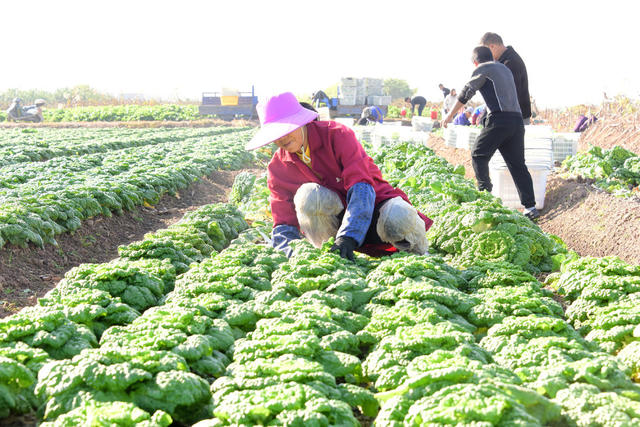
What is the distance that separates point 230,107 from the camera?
41.4 m

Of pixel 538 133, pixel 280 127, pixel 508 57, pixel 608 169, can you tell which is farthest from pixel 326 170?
pixel 608 169

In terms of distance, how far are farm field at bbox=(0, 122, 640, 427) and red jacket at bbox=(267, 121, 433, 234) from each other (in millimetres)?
615

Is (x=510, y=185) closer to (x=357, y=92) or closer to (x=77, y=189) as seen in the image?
(x=77, y=189)

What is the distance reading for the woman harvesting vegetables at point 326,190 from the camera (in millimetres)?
4762

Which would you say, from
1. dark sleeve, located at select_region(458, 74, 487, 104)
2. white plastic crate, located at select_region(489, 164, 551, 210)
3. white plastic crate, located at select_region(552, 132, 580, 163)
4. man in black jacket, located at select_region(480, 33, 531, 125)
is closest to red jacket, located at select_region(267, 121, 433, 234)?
dark sleeve, located at select_region(458, 74, 487, 104)

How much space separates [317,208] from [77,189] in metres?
5.14

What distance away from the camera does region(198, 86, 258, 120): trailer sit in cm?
4131

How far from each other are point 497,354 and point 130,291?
2432mm

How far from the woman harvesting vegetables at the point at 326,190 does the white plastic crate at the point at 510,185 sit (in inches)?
171

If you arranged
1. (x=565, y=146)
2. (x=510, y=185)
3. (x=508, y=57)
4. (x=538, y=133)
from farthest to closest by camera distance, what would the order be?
(x=565, y=146), (x=538, y=133), (x=510, y=185), (x=508, y=57)

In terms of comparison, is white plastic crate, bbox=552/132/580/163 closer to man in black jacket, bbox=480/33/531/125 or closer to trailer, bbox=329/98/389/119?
man in black jacket, bbox=480/33/531/125

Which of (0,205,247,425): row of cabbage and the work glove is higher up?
the work glove

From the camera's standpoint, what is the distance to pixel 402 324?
137 inches

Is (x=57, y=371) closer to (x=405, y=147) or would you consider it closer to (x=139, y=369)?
(x=139, y=369)
